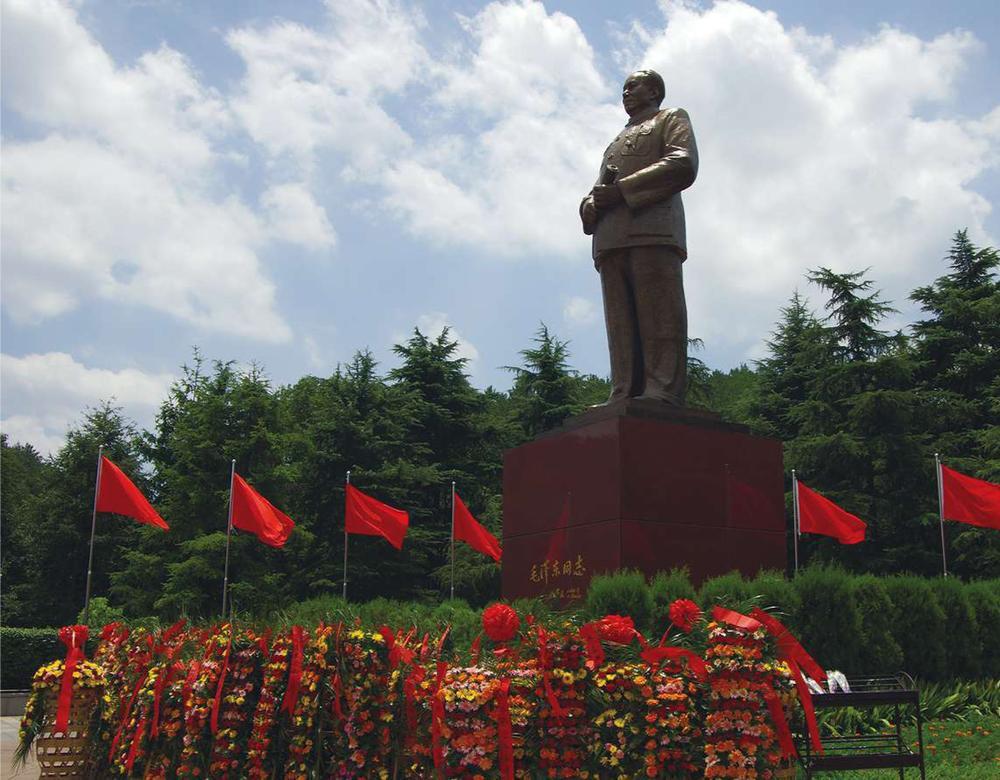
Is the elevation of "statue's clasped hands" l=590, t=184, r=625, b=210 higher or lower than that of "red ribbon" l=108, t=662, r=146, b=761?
higher

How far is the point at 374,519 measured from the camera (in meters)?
14.8

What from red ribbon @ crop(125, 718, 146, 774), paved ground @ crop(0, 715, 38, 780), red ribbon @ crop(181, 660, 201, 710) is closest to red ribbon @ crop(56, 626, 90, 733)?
red ribbon @ crop(125, 718, 146, 774)

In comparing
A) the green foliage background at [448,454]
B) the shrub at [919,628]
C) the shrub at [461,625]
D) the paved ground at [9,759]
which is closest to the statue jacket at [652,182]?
the shrub at [461,625]

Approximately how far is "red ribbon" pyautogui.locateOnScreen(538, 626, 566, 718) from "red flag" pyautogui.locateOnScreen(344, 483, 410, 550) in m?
10.5

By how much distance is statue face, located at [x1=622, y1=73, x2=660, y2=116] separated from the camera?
8.29 metres

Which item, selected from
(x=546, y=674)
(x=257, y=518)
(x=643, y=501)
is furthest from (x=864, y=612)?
(x=257, y=518)

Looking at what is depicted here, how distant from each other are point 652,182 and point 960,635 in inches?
205

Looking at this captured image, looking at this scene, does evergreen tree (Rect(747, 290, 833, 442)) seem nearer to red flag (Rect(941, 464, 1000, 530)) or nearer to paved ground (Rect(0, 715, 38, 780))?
red flag (Rect(941, 464, 1000, 530))

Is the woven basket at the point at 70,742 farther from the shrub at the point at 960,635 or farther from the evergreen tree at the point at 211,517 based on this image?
the evergreen tree at the point at 211,517

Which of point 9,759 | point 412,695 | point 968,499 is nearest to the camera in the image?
point 412,695

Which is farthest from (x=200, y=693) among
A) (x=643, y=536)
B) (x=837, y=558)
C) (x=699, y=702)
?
(x=837, y=558)

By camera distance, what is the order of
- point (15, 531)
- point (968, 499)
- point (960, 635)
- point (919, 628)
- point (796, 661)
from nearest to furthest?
point (796, 661) < point (919, 628) < point (960, 635) < point (968, 499) < point (15, 531)

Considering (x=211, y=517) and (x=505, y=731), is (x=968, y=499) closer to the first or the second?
(x=505, y=731)

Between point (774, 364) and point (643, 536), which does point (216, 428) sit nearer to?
point (774, 364)
